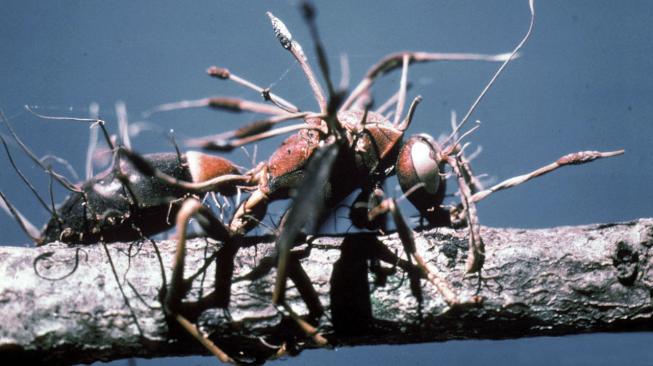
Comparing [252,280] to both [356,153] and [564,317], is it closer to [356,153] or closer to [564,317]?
[356,153]

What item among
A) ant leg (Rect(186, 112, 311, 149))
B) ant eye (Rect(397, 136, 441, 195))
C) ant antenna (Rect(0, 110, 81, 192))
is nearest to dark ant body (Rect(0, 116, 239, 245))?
ant antenna (Rect(0, 110, 81, 192))

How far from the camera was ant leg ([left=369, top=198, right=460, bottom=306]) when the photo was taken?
1044 mm

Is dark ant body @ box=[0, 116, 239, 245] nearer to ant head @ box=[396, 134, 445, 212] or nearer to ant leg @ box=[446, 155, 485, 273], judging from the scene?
ant head @ box=[396, 134, 445, 212]

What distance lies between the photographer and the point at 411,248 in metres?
1.09

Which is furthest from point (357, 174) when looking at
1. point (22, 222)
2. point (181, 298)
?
point (22, 222)

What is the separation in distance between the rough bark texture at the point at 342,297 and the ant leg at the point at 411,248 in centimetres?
4

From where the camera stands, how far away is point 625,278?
1.17 meters

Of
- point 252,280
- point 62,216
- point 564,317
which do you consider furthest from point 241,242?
point 564,317

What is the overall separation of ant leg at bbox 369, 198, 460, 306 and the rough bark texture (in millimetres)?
36

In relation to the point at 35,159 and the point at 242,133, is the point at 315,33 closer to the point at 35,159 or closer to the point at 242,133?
the point at 242,133

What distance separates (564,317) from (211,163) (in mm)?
799

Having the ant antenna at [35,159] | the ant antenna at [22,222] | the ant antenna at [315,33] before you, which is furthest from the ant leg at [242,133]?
the ant antenna at [22,222]

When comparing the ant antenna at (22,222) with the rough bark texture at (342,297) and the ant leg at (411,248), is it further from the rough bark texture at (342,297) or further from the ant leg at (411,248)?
the ant leg at (411,248)

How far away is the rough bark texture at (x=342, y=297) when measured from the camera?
110cm
